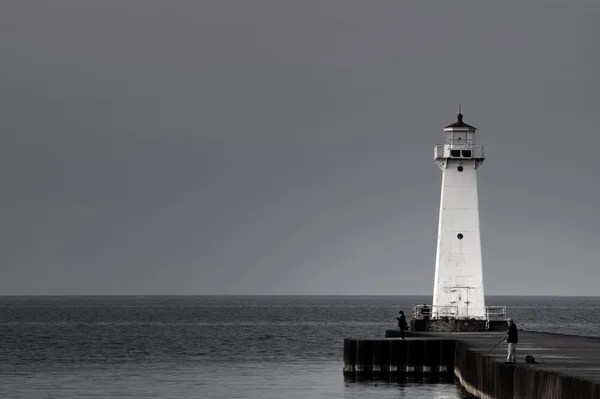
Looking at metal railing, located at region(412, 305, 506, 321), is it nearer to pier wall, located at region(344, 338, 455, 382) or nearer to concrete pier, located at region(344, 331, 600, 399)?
concrete pier, located at region(344, 331, 600, 399)

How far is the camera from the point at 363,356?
5509 centimetres

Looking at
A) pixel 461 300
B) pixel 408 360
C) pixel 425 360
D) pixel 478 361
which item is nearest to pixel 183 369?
pixel 461 300

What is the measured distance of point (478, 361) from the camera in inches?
1743

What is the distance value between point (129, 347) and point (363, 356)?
37.4 metres

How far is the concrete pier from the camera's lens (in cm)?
3572

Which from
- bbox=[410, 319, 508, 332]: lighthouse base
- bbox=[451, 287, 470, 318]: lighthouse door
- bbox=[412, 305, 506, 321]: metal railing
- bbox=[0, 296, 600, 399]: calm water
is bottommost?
bbox=[0, 296, 600, 399]: calm water

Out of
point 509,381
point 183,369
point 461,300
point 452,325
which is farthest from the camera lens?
point 183,369

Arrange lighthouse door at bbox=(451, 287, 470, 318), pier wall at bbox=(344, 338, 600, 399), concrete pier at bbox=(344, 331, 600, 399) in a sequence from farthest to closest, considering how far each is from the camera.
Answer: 1. lighthouse door at bbox=(451, 287, 470, 318)
2. pier wall at bbox=(344, 338, 600, 399)
3. concrete pier at bbox=(344, 331, 600, 399)

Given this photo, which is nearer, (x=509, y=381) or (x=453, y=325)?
(x=509, y=381)

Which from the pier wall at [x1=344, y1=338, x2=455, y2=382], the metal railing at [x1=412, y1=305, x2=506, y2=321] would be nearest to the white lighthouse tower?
the metal railing at [x1=412, y1=305, x2=506, y2=321]

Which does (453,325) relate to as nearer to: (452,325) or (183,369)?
(452,325)

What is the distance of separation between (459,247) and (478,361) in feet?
65.0

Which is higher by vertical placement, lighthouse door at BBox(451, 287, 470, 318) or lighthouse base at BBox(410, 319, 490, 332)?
lighthouse door at BBox(451, 287, 470, 318)

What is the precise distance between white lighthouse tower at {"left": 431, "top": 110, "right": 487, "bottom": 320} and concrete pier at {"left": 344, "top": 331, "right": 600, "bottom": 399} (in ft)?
6.54
